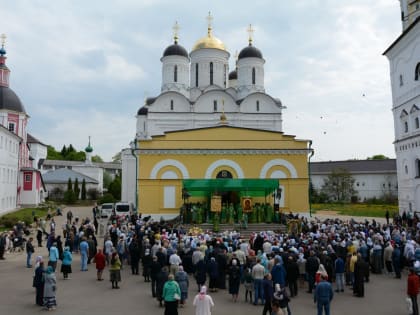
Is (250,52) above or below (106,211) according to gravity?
above

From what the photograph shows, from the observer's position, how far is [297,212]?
25219 mm

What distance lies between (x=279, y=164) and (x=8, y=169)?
2563cm

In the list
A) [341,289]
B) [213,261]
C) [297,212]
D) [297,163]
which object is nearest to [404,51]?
[297,163]

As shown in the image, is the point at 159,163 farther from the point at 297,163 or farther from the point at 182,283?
the point at 182,283

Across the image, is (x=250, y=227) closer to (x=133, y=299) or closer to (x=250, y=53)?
(x=133, y=299)

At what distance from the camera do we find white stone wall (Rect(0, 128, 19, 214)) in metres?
32.1

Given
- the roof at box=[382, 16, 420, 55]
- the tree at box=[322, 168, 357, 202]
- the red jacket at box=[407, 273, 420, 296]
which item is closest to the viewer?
the red jacket at box=[407, 273, 420, 296]

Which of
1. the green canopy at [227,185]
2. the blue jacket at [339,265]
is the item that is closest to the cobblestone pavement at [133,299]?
the blue jacket at [339,265]

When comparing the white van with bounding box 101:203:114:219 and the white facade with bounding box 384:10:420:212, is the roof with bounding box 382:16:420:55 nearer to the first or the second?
the white facade with bounding box 384:10:420:212

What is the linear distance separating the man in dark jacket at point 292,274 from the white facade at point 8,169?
29.5 meters

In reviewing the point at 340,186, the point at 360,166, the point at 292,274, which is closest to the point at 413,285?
the point at 292,274

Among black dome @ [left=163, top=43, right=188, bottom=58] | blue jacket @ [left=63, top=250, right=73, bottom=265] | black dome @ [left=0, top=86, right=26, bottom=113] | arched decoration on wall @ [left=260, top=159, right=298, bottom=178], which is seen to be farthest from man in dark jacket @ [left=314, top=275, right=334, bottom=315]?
black dome @ [left=0, top=86, right=26, bottom=113]

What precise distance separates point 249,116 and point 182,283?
99.5ft

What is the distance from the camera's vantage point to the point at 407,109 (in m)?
28.9
